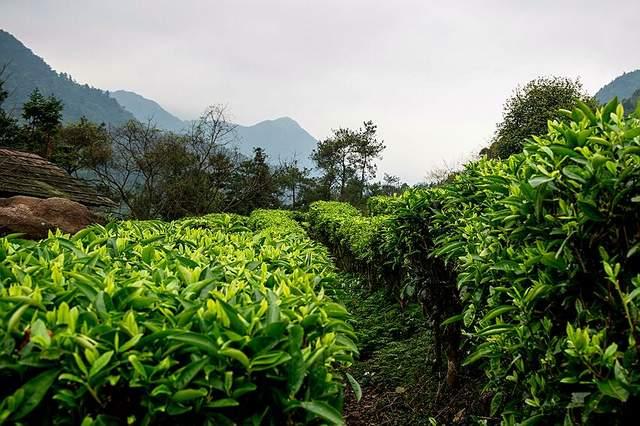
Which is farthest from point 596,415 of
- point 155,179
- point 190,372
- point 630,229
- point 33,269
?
point 155,179

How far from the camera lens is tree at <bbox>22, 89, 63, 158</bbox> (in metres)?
21.7

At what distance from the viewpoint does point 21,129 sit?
2211 centimetres

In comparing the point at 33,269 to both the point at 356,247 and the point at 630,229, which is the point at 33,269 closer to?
the point at 630,229

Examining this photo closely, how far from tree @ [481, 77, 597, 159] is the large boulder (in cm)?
1811

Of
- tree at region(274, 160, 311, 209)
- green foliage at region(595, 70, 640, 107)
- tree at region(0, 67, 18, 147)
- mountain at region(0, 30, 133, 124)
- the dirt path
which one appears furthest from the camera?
green foliage at region(595, 70, 640, 107)

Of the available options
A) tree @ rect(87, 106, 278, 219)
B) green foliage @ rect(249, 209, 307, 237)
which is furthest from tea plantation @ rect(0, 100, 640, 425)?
tree @ rect(87, 106, 278, 219)

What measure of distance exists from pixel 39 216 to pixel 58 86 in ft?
291

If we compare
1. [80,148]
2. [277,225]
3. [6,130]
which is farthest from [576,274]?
[80,148]

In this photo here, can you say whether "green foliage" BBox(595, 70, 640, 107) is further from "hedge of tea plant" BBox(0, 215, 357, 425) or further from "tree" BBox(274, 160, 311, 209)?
"hedge of tea plant" BBox(0, 215, 357, 425)

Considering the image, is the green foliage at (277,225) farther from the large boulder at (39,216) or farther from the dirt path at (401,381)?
the large boulder at (39,216)

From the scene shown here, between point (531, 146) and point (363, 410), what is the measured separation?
117 inches

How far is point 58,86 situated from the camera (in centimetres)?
8144

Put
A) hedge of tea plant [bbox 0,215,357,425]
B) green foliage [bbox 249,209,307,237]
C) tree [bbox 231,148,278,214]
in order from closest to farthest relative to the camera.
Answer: hedge of tea plant [bbox 0,215,357,425] → green foliage [bbox 249,209,307,237] → tree [bbox 231,148,278,214]

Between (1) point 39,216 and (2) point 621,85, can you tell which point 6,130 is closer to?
(1) point 39,216
